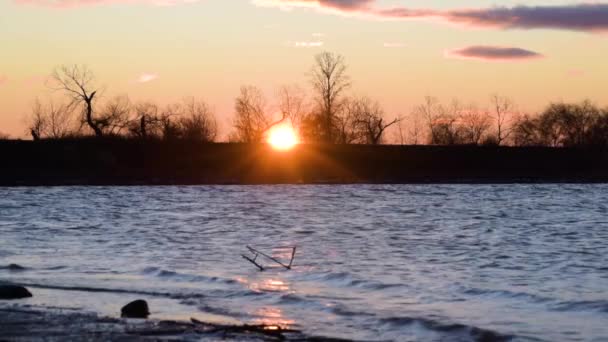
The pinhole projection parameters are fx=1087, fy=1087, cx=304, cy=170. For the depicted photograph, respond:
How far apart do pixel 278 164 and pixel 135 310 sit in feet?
268

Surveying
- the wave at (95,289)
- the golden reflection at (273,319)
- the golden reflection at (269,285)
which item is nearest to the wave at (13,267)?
the wave at (95,289)

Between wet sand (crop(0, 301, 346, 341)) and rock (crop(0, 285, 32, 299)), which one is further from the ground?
rock (crop(0, 285, 32, 299))

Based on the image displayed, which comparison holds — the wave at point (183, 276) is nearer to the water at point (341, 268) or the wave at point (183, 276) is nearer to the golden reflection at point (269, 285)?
the water at point (341, 268)

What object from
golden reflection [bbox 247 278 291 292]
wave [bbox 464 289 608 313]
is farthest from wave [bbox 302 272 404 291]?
wave [bbox 464 289 608 313]

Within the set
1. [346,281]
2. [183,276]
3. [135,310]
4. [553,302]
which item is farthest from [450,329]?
[183,276]

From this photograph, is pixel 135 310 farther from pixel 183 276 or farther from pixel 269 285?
pixel 183 276

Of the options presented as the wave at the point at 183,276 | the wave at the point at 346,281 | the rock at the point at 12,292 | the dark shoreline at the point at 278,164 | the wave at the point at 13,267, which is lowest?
the wave at the point at 346,281

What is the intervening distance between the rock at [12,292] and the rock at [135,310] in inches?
100

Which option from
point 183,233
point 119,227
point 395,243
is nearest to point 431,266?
point 395,243

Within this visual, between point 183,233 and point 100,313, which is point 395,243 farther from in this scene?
→ point 100,313

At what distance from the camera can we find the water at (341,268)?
54.2 ft

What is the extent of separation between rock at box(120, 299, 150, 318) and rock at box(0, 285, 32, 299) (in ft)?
8.33

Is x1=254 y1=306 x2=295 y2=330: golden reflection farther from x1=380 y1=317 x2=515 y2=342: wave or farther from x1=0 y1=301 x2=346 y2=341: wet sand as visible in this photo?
x1=380 y1=317 x2=515 y2=342: wave

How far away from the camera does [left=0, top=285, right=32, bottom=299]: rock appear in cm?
1717
